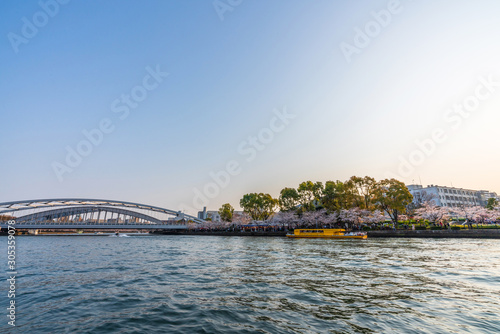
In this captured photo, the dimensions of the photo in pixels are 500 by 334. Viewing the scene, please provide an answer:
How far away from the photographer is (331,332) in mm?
6008

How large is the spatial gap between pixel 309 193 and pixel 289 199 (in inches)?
282

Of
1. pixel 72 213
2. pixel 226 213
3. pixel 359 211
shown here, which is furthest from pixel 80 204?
pixel 359 211

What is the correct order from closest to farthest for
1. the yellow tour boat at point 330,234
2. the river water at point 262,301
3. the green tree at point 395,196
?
the river water at point 262,301, the yellow tour boat at point 330,234, the green tree at point 395,196

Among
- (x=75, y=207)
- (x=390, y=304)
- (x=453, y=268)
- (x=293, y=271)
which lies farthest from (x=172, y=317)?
(x=75, y=207)

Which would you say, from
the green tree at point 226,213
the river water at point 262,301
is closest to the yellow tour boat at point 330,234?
the river water at point 262,301

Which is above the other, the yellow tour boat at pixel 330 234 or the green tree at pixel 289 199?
the green tree at pixel 289 199

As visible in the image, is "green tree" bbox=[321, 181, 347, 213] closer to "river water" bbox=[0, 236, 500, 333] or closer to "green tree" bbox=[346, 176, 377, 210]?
"green tree" bbox=[346, 176, 377, 210]

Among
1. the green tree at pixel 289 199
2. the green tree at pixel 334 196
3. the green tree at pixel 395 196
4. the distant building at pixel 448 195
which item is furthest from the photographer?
the distant building at pixel 448 195

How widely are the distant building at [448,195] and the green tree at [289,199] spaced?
7110 centimetres

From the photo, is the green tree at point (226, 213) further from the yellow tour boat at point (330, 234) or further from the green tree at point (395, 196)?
the green tree at point (395, 196)

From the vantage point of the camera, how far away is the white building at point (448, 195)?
11236cm

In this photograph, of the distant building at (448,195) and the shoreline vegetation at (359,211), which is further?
the distant building at (448,195)

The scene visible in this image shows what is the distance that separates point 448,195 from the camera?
11744 centimetres

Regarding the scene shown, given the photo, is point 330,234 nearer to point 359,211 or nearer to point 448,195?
point 359,211
